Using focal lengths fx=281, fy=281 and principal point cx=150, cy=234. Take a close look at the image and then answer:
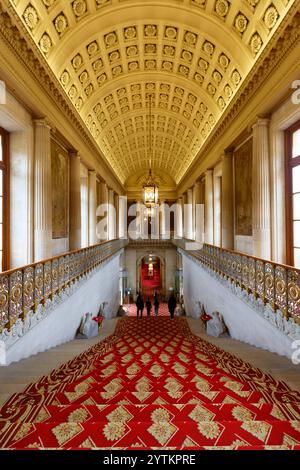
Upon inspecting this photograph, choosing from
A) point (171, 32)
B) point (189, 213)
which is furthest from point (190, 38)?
point (189, 213)

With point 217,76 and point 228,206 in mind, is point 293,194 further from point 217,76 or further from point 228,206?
point 217,76

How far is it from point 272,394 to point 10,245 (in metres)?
6.86

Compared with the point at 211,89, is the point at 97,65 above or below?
above

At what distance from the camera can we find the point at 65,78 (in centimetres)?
955

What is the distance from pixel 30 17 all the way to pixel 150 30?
4484mm

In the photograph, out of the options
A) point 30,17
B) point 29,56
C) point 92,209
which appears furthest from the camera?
point 92,209

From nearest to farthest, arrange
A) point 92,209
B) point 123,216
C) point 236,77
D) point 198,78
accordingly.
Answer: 1. point 236,77
2. point 198,78
3. point 92,209
4. point 123,216

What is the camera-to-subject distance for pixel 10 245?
7.53 m

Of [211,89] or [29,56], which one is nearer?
[29,56]

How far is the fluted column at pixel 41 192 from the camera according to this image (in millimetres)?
7812

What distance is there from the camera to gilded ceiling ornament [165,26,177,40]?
31.7 feet
